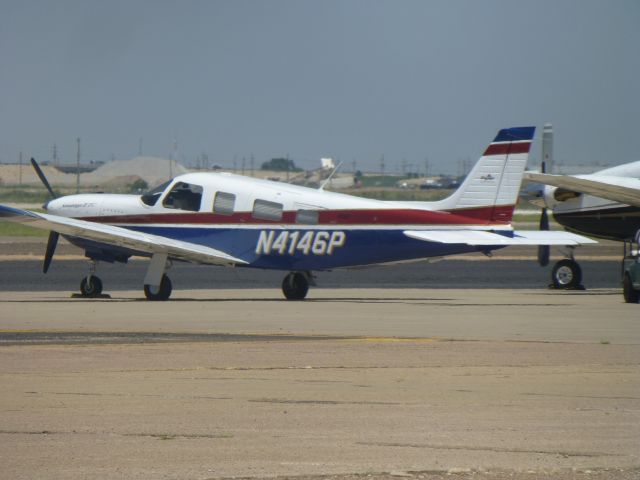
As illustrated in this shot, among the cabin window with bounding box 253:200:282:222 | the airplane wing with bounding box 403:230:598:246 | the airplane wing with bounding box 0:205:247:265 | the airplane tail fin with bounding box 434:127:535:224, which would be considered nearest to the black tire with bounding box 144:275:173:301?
the airplane wing with bounding box 0:205:247:265

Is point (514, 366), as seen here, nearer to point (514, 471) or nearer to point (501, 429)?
point (501, 429)

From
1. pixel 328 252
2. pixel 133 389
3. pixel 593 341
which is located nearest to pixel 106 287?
pixel 328 252

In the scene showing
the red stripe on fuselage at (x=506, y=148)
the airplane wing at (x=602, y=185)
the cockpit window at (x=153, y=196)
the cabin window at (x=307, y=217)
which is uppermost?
the red stripe on fuselage at (x=506, y=148)

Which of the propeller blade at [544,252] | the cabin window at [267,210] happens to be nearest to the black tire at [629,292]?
the cabin window at [267,210]

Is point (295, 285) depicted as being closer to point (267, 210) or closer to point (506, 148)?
point (267, 210)

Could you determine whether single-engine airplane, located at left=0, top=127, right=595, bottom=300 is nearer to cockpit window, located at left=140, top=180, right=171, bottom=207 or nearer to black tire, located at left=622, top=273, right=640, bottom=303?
cockpit window, located at left=140, top=180, right=171, bottom=207

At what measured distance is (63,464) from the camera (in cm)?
868

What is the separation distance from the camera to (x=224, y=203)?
81.6 feet

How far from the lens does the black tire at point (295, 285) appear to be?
25.5 metres

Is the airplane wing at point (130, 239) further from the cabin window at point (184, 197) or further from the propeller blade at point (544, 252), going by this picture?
the propeller blade at point (544, 252)

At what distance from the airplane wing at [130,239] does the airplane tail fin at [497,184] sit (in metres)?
4.32

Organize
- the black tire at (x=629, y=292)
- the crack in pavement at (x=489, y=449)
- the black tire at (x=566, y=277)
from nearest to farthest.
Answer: the crack in pavement at (x=489, y=449), the black tire at (x=629, y=292), the black tire at (x=566, y=277)

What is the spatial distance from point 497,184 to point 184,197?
5.90 m

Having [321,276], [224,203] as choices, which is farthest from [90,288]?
[321,276]
